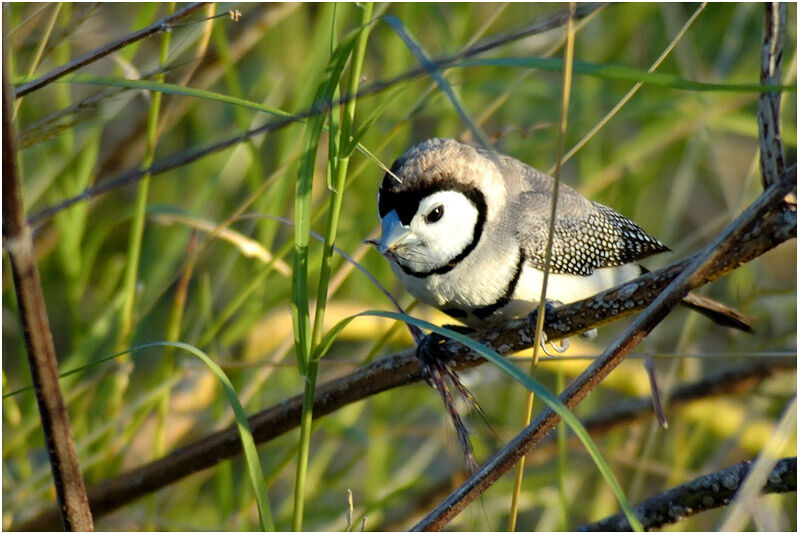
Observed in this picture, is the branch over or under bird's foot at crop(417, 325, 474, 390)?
over

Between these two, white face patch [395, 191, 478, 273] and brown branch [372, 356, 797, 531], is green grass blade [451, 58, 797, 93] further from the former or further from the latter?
brown branch [372, 356, 797, 531]

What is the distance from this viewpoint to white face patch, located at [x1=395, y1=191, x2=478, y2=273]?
214 centimetres

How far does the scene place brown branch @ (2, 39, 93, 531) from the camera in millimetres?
1157

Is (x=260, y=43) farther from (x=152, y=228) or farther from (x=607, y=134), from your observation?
(x=607, y=134)

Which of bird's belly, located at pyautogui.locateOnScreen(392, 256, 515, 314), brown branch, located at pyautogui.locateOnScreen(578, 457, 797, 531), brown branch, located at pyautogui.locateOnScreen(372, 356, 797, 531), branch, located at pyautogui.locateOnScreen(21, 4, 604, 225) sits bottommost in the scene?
brown branch, located at pyautogui.locateOnScreen(578, 457, 797, 531)

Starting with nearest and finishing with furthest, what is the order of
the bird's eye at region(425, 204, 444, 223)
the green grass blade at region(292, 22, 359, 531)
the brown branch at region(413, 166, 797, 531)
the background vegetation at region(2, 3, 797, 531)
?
the brown branch at region(413, 166, 797, 531) → the green grass blade at region(292, 22, 359, 531) → the bird's eye at region(425, 204, 444, 223) → the background vegetation at region(2, 3, 797, 531)

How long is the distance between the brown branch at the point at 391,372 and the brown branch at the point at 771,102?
0.25 feet

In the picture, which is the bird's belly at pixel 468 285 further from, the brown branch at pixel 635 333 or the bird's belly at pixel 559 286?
the brown branch at pixel 635 333

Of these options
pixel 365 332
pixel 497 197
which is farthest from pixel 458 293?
pixel 365 332

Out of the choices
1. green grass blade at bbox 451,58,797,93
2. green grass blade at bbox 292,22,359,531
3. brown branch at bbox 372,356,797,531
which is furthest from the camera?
brown branch at bbox 372,356,797,531

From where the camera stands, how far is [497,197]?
2.34 metres

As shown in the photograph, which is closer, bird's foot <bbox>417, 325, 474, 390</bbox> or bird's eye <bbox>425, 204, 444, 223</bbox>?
bird's foot <bbox>417, 325, 474, 390</bbox>

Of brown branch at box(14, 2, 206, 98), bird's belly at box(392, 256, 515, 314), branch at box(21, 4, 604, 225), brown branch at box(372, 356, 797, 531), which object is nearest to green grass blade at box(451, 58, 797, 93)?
branch at box(21, 4, 604, 225)

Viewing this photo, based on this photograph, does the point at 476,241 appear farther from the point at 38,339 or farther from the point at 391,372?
the point at 38,339
